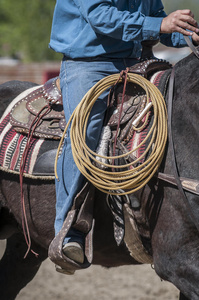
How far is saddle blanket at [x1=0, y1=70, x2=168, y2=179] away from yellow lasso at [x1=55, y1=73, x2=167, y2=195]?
155 millimetres

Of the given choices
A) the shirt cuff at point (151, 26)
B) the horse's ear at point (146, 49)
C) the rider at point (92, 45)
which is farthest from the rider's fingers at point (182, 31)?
the horse's ear at point (146, 49)

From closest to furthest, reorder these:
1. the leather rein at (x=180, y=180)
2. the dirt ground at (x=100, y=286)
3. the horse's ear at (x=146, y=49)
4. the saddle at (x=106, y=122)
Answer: the leather rein at (x=180, y=180) → the saddle at (x=106, y=122) → the horse's ear at (x=146, y=49) → the dirt ground at (x=100, y=286)

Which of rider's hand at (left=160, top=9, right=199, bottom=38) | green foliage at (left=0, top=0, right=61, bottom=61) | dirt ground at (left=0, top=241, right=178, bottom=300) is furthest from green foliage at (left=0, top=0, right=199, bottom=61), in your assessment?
rider's hand at (left=160, top=9, right=199, bottom=38)

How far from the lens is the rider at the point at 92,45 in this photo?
2.77 meters

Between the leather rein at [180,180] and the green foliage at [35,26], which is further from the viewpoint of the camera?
the green foliage at [35,26]

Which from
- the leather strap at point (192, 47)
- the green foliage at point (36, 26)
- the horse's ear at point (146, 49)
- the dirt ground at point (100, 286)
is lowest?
the green foliage at point (36, 26)

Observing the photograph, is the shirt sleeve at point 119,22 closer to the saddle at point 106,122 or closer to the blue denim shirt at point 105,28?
the blue denim shirt at point 105,28

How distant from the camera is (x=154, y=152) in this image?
2684 mm

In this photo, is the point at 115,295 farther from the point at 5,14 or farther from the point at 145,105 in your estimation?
the point at 5,14

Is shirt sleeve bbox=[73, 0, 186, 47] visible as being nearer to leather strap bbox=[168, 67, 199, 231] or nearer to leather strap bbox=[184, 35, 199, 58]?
leather strap bbox=[184, 35, 199, 58]

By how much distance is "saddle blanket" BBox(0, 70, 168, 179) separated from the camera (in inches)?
124

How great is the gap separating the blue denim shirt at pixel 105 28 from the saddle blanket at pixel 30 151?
306 millimetres

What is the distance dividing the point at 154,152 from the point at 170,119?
0.69ft

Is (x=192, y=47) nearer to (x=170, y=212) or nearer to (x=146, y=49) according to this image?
(x=146, y=49)
